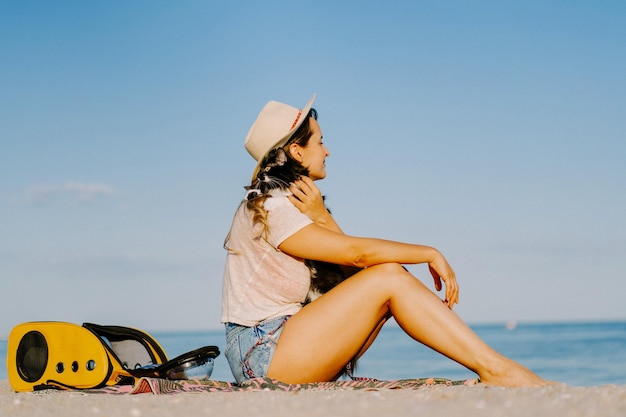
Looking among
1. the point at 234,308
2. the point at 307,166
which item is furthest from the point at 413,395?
the point at 307,166

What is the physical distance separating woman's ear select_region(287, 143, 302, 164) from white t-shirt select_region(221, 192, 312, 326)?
32 centimetres

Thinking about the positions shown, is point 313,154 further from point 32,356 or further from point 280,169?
point 32,356

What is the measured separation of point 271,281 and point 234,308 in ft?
0.75

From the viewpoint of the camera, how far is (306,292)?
406 centimetres

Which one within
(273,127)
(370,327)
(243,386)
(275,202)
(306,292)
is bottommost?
(243,386)

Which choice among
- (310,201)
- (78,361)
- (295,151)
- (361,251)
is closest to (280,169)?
(295,151)

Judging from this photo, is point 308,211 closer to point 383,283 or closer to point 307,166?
point 307,166

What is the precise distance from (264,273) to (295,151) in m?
0.72

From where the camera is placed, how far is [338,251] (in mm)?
3779

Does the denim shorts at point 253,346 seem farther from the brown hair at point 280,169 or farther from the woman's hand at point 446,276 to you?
the woman's hand at point 446,276

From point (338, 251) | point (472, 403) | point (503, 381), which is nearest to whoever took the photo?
point (472, 403)

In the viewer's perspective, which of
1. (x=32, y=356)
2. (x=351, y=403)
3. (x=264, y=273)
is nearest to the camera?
(x=351, y=403)

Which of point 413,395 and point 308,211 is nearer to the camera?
point 413,395

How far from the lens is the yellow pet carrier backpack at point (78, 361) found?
13.4ft
